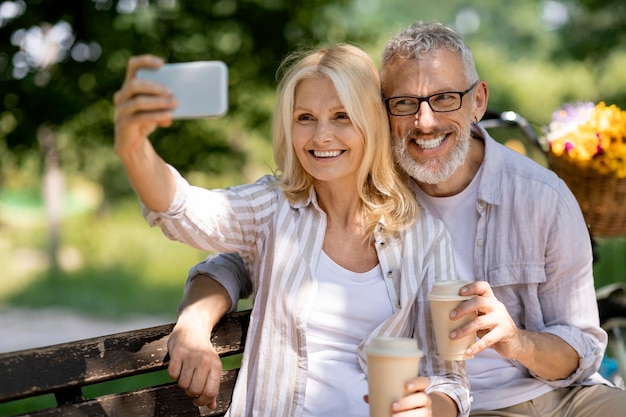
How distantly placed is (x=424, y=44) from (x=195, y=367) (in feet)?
4.26

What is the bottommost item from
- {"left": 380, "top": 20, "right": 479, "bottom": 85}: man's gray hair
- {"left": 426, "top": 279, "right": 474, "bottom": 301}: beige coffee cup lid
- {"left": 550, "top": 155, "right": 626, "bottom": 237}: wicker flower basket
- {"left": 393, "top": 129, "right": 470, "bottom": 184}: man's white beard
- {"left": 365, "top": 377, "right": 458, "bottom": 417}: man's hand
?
{"left": 365, "top": 377, "right": 458, "bottom": 417}: man's hand

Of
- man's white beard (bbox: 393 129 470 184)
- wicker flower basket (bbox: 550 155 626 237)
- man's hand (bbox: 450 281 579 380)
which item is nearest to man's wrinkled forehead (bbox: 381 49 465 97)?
man's white beard (bbox: 393 129 470 184)

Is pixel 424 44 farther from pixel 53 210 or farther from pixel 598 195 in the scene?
pixel 53 210

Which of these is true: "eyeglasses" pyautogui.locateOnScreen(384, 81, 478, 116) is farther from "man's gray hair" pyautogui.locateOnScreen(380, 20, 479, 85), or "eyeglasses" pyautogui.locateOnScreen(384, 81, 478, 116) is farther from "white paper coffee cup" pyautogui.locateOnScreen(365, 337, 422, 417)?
"white paper coffee cup" pyautogui.locateOnScreen(365, 337, 422, 417)

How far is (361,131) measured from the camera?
2.65 m

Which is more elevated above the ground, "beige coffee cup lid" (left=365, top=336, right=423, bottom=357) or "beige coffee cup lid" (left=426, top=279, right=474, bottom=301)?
"beige coffee cup lid" (left=426, top=279, right=474, bottom=301)

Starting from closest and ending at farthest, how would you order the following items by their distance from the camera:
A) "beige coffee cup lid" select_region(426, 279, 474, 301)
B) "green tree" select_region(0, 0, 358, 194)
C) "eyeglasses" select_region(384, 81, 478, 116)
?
"beige coffee cup lid" select_region(426, 279, 474, 301) → "eyeglasses" select_region(384, 81, 478, 116) → "green tree" select_region(0, 0, 358, 194)

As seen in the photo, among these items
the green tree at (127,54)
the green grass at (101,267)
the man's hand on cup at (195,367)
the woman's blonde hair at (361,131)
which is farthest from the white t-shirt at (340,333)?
the green grass at (101,267)

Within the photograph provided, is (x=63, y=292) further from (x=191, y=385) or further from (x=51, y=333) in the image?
(x=191, y=385)

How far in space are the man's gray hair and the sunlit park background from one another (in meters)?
0.43

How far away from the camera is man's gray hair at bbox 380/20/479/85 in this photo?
9.40 ft

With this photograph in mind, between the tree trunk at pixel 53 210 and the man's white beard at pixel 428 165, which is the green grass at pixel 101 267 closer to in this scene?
the tree trunk at pixel 53 210

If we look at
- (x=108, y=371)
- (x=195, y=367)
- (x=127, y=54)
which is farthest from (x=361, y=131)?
(x=127, y=54)

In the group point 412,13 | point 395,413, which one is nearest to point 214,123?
point 395,413
